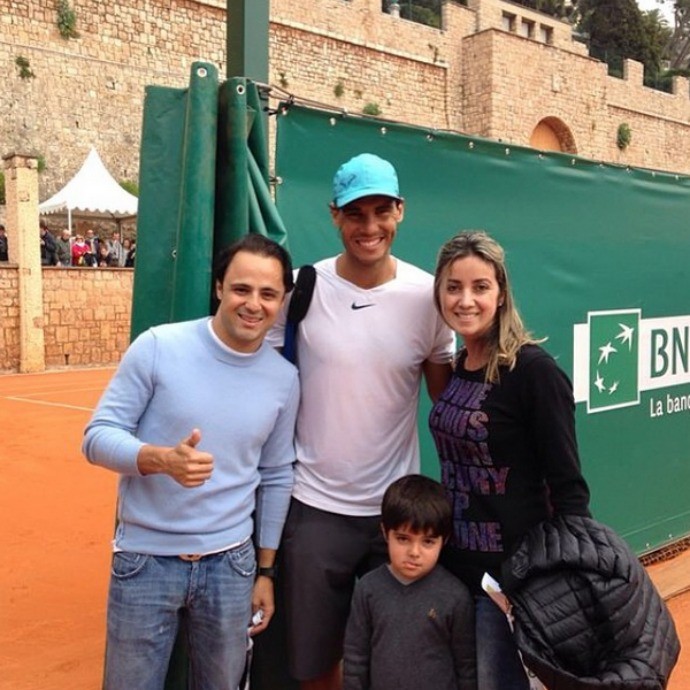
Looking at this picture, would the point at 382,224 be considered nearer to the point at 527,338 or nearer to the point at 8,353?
the point at 527,338

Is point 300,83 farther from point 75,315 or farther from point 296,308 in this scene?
point 296,308

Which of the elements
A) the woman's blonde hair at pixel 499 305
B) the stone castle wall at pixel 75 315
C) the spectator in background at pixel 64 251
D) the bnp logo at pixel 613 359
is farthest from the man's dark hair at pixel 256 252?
the spectator in background at pixel 64 251

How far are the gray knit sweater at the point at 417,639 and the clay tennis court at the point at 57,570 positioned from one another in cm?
159

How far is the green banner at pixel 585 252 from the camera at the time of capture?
2.98 meters

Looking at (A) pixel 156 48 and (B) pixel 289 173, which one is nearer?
(B) pixel 289 173

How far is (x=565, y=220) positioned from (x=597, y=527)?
2.31 m

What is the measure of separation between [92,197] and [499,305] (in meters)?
17.3

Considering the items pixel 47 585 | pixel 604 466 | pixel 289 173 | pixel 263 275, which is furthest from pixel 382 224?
pixel 47 585

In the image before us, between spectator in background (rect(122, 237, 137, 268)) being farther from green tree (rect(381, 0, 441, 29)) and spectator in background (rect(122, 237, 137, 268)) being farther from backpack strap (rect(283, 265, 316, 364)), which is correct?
green tree (rect(381, 0, 441, 29))

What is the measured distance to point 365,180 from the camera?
2215 millimetres

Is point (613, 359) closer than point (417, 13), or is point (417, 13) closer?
point (613, 359)

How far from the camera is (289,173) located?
9.45ft

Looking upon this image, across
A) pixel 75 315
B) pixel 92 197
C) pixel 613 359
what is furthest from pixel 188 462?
pixel 92 197

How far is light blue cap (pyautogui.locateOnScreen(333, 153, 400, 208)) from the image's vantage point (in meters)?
2.21
